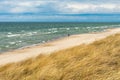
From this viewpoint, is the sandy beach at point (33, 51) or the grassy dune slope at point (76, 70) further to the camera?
the sandy beach at point (33, 51)

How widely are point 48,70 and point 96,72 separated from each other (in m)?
1.19

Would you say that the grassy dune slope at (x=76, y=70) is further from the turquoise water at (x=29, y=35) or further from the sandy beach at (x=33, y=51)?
the turquoise water at (x=29, y=35)

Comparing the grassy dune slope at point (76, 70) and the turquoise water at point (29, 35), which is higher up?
the grassy dune slope at point (76, 70)

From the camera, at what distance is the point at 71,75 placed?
704 cm

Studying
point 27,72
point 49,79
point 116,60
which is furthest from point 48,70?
point 116,60

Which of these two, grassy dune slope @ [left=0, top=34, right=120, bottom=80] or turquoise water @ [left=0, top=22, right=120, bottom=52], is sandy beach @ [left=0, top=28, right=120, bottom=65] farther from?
grassy dune slope @ [left=0, top=34, right=120, bottom=80]

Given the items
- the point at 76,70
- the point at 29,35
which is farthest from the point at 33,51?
the point at 29,35

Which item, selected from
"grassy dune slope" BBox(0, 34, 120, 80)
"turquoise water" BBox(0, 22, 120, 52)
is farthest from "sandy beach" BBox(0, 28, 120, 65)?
"grassy dune slope" BBox(0, 34, 120, 80)

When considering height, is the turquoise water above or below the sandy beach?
below

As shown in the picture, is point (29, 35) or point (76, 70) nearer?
point (76, 70)

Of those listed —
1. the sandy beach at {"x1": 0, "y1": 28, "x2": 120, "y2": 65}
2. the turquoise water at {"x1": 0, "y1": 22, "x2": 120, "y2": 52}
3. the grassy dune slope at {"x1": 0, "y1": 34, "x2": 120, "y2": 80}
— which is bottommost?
the turquoise water at {"x1": 0, "y1": 22, "x2": 120, "y2": 52}

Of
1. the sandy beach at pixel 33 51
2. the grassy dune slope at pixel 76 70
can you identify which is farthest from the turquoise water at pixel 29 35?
the grassy dune slope at pixel 76 70

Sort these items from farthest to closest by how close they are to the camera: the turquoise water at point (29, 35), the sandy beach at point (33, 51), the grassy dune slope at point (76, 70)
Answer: the turquoise water at point (29, 35), the sandy beach at point (33, 51), the grassy dune slope at point (76, 70)

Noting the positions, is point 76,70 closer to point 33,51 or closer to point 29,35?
point 33,51
